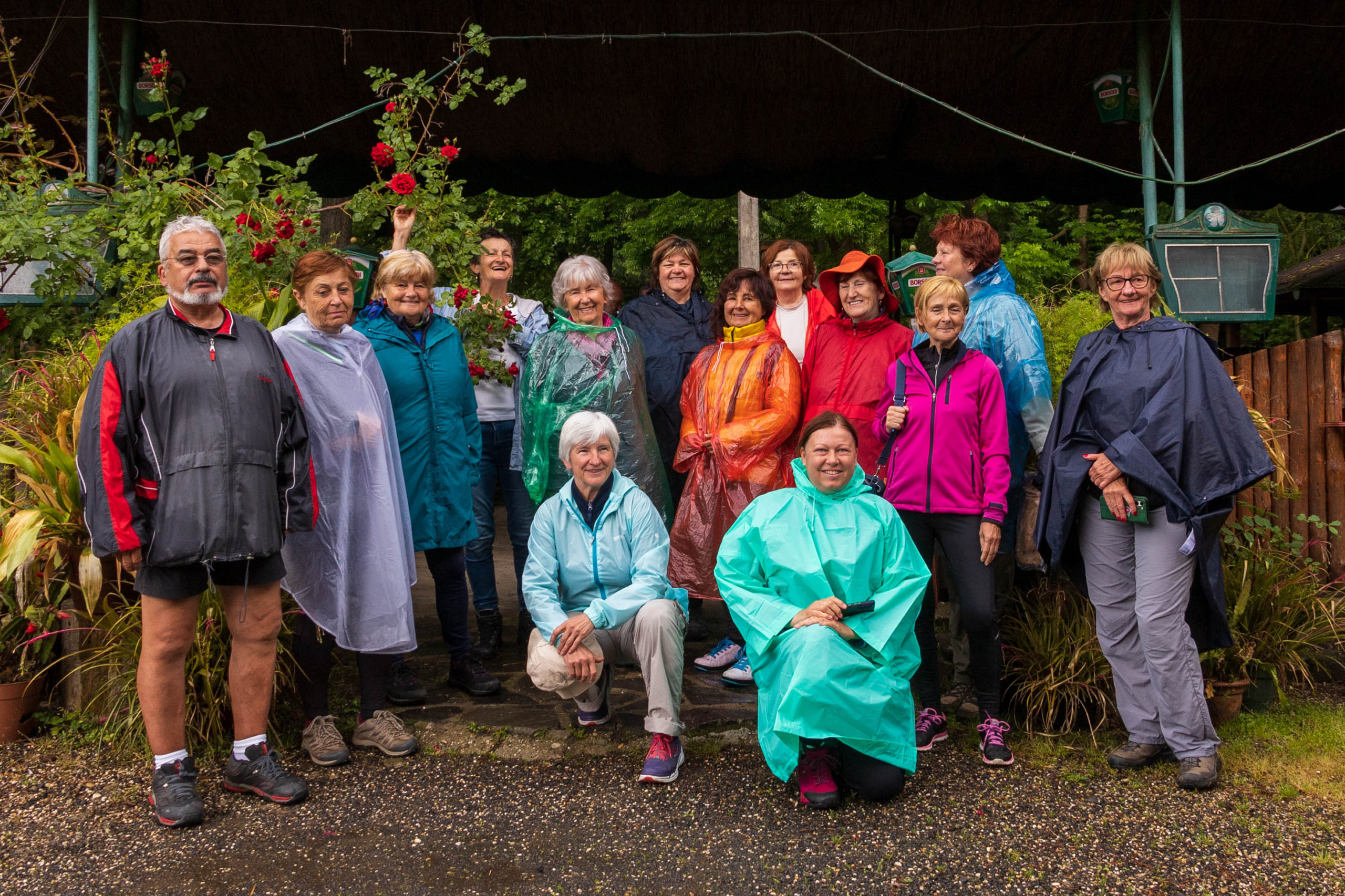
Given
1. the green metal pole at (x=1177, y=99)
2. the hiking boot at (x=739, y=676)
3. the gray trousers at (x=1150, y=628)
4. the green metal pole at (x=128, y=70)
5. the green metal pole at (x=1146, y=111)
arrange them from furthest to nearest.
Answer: the green metal pole at (x=128, y=70), the green metal pole at (x=1146, y=111), the green metal pole at (x=1177, y=99), the hiking boot at (x=739, y=676), the gray trousers at (x=1150, y=628)

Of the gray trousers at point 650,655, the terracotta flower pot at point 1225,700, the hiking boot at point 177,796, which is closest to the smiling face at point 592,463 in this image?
the gray trousers at point 650,655

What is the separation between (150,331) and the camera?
111 inches

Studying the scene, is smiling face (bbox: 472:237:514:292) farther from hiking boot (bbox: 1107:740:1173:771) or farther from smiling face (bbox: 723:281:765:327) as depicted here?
hiking boot (bbox: 1107:740:1173:771)

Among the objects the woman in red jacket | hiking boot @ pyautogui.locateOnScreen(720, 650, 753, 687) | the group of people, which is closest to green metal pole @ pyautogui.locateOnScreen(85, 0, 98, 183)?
the group of people

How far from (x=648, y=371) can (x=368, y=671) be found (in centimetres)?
185

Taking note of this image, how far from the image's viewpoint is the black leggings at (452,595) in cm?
380

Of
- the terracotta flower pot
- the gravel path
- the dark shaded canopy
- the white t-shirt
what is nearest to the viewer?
the gravel path

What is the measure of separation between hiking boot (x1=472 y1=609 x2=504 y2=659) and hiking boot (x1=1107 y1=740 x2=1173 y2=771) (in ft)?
8.35

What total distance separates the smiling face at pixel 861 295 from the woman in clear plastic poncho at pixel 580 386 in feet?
3.13

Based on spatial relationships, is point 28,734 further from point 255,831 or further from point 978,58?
point 978,58

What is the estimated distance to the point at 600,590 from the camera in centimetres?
336

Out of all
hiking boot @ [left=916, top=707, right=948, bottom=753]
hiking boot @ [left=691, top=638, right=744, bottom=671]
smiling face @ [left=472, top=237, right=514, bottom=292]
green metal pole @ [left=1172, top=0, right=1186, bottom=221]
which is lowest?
hiking boot @ [left=916, top=707, right=948, bottom=753]

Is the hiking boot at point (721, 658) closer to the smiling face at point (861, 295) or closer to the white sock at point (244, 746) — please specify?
the smiling face at point (861, 295)

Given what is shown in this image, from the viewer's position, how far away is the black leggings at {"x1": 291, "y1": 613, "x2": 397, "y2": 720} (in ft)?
10.9
